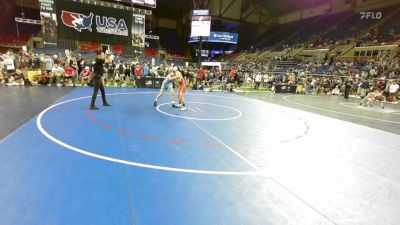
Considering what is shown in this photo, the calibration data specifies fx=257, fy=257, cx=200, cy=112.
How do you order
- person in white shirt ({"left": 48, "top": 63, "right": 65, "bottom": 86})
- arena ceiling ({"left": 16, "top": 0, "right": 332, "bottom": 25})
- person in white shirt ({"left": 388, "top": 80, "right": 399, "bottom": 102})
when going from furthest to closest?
1. arena ceiling ({"left": 16, "top": 0, "right": 332, "bottom": 25})
2. person in white shirt ({"left": 388, "top": 80, "right": 399, "bottom": 102})
3. person in white shirt ({"left": 48, "top": 63, "right": 65, "bottom": 86})

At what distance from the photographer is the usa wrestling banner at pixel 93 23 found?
2105 cm

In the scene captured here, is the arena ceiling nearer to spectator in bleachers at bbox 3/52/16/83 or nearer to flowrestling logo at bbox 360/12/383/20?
flowrestling logo at bbox 360/12/383/20

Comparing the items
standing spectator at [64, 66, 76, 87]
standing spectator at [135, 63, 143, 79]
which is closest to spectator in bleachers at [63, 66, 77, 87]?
standing spectator at [64, 66, 76, 87]

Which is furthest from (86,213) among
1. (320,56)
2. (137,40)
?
(320,56)

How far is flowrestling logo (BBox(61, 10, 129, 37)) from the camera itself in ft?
69.5

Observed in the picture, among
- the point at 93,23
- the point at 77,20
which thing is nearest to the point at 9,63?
the point at 77,20

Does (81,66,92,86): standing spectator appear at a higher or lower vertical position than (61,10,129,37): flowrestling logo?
lower

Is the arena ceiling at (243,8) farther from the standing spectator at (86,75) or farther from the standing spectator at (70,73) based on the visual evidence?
the standing spectator at (70,73)

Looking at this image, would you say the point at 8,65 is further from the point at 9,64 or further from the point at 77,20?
the point at 77,20

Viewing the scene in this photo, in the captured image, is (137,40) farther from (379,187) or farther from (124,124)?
(379,187)

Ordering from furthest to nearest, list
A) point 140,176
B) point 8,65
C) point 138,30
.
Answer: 1. point 138,30
2. point 8,65
3. point 140,176

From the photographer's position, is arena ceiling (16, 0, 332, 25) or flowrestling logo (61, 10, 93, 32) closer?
flowrestling logo (61, 10, 93, 32)

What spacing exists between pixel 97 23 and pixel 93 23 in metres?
0.32

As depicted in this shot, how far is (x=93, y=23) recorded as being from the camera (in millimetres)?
22125
